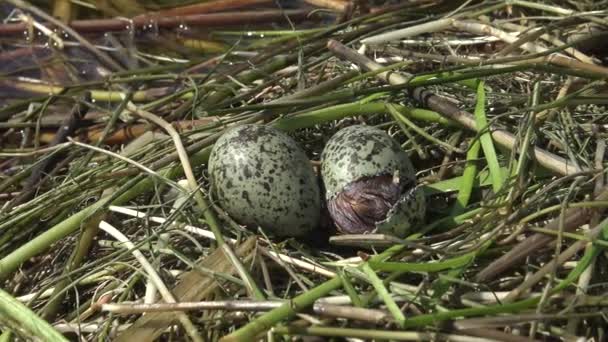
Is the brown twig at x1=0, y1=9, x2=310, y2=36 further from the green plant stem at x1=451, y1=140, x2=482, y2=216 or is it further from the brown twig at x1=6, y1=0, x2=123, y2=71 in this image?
the green plant stem at x1=451, y1=140, x2=482, y2=216

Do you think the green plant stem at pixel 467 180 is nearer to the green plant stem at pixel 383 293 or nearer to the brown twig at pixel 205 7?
the green plant stem at pixel 383 293

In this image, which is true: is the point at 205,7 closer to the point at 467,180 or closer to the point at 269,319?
the point at 467,180

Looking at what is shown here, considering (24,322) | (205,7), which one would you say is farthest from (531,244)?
(205,7)

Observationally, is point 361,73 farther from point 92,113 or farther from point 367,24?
point 92,113


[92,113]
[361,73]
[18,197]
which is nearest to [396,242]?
[361,73]

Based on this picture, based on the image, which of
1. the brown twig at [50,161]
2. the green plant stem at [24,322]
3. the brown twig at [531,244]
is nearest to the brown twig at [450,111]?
the brown twig at [531,244]
